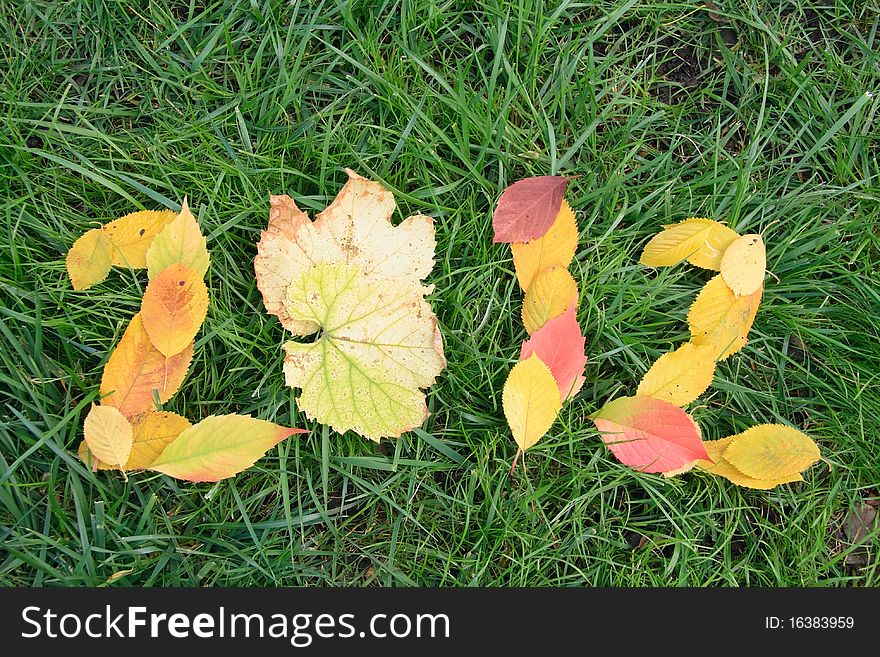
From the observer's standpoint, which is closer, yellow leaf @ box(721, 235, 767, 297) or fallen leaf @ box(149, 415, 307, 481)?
fallen leaf @ box(149, 415, 307, 481)

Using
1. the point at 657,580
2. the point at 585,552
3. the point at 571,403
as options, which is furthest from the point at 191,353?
the point at 657,580

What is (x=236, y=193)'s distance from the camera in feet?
5.99

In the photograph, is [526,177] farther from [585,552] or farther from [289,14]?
[585,552]

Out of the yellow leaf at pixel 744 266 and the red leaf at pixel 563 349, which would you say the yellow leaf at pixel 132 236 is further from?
the yellow leaf at pixel 744 266

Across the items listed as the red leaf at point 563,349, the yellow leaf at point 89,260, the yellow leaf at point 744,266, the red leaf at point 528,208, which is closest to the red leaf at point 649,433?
the red leaf at point 563,349

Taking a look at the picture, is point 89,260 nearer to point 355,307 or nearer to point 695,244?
point 355,307

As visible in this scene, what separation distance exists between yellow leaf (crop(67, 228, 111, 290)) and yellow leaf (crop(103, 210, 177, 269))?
2 cm

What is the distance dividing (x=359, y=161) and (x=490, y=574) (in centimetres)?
111

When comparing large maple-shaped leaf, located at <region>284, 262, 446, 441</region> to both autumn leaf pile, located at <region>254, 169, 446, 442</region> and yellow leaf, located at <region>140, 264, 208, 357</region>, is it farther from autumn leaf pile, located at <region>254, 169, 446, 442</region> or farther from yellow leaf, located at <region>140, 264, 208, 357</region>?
yellow leaf, located at <region>140, 264, 208, 357</region>

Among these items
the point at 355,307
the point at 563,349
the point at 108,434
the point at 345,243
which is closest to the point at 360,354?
the point at 355,307

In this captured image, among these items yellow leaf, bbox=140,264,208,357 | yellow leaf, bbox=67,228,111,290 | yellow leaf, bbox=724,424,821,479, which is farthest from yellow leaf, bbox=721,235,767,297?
yellow leaf, bbox=67,228,111,290

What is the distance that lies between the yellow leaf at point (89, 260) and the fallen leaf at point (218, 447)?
47 centimetres

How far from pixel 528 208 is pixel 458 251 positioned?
0.70 feet

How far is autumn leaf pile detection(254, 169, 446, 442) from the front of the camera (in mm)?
1666
